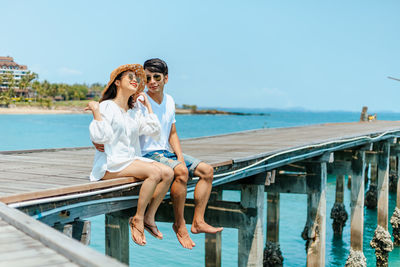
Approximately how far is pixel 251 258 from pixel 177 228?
233cm

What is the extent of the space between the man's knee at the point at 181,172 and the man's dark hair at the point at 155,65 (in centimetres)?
100

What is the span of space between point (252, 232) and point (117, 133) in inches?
120

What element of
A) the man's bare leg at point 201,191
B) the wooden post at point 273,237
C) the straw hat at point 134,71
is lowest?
the wooden post at point 273,237

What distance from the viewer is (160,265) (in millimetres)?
13945

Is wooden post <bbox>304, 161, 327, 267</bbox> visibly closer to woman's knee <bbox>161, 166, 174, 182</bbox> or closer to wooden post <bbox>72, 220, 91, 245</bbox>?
woman's knee <bbox>161, 166, 174, 182</bbox>

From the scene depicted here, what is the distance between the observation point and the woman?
4691 millimetres

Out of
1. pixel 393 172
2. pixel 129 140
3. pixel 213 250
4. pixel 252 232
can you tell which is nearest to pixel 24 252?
pixel 129 140

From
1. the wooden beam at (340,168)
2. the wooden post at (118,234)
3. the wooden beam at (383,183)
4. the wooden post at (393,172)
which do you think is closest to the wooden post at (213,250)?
the wooden post at (118,234)

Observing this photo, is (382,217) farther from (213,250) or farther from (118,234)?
(118,234)

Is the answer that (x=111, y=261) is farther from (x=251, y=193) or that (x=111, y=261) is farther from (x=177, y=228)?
(x=251, y=193)

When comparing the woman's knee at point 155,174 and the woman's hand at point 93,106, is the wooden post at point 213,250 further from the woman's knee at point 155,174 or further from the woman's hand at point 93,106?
the woman's hand at point 93,106

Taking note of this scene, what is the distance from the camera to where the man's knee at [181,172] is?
495 cm

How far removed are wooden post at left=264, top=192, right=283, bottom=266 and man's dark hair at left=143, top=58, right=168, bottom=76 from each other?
7.50 metres

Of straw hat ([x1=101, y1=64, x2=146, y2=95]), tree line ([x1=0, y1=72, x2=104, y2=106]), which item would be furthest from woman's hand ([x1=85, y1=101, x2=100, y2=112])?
tree line ([x1=0, y1=72, x2=104, y2=106])
